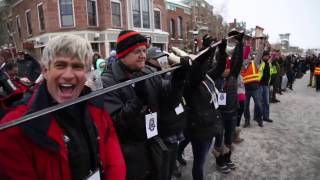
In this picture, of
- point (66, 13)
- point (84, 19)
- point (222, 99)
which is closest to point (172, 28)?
point (84, 19)

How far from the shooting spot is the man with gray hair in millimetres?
1318

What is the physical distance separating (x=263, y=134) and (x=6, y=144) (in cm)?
560

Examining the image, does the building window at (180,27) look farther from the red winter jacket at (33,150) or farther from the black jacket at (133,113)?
the red winter jacket at (33,150)

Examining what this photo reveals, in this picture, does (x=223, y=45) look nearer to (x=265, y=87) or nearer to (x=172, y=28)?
(x=265, y=87)

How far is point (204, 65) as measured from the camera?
9.84ft

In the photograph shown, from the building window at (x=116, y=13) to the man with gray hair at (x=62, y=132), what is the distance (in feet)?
64.6

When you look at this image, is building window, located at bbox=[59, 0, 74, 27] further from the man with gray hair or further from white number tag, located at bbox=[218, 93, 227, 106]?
the man with gray hair

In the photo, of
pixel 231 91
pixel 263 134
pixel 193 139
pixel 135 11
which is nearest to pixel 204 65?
pixel 193 139

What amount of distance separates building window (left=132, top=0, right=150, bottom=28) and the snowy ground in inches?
684

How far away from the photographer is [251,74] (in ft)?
21.2

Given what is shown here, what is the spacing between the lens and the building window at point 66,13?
18.5 metres

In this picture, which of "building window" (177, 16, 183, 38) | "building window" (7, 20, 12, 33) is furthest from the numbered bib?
"building window" (177, 16, 183, 38)

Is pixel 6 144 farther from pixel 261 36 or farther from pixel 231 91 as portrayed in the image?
pixel 261 36

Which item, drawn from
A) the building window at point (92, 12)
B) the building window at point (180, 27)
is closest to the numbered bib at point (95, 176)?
the building window at point (92, 12)
